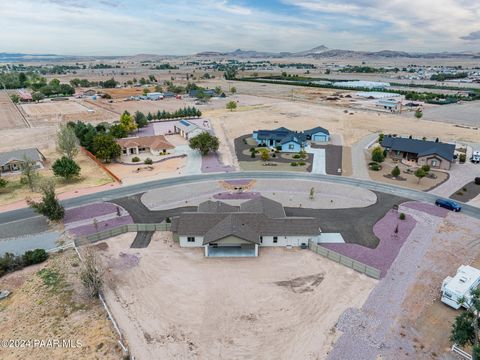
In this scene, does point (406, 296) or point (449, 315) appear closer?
point (449, 315)

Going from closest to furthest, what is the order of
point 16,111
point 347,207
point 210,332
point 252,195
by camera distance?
point 210,332
point 347,207
point 252,195
point 16,111

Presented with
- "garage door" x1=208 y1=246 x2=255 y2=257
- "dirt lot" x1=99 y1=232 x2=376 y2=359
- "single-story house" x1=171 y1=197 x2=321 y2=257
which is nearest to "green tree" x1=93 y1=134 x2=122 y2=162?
"dirt lot" x1=99 y1=232 x2=376 y2=359

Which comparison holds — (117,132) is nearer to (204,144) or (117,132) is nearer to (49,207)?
(204,144)

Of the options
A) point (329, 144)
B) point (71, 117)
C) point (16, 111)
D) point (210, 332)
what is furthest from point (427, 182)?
point (16, 111)

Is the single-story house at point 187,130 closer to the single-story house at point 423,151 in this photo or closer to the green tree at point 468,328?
the single-story house at point 423,151

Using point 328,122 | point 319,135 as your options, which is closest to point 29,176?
point 319,135

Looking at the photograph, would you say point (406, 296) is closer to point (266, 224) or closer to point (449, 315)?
point (449, 315)

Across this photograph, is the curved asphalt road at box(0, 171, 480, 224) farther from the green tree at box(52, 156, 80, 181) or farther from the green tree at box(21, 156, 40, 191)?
the green tree at box(21, 156, 40, 191)
